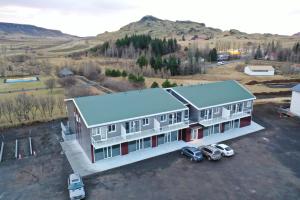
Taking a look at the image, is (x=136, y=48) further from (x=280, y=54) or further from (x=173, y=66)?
(x=280, y=54)

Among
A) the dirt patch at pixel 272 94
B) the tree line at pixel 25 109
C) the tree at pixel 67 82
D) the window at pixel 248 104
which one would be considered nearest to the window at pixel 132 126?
the window at pixel 248 104

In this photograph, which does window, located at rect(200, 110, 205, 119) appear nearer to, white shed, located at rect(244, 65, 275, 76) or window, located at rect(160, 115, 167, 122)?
window, located at rect(160, 115, 167, 122)

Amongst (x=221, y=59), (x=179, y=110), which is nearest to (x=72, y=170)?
(x=179, y=110)

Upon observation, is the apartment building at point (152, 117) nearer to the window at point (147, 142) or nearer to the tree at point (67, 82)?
the window at point (147, 142)

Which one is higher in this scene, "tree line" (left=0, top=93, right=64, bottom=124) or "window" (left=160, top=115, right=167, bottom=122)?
"window" (left=160, top=115, right=167, bottom=122)

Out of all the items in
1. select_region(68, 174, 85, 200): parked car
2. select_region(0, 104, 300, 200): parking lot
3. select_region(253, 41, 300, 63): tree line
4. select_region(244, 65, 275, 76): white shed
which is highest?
select_region(253, 41, 300, 63): tree line

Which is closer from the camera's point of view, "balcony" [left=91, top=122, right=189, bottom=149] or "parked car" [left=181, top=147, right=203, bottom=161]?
"balcony" [left=91, top=122, right=189, bottom=149]

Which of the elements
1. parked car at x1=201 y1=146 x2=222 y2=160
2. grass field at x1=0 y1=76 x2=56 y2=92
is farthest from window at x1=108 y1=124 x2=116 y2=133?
grass field at x1=0 y1=76 x2=56 y2=92
